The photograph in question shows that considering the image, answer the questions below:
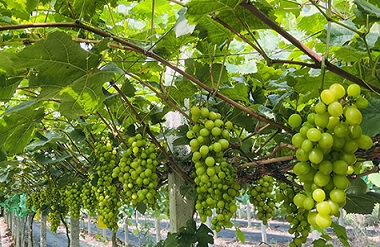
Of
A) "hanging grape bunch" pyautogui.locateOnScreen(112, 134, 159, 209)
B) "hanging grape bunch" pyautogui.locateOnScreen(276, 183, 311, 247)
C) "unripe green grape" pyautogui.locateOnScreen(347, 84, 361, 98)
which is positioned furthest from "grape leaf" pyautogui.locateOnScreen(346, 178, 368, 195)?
"unripe green grape" pyautogui.locateOnScreen(347, 84, 361, 98)

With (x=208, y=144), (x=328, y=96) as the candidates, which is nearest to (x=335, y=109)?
(x=328, y=96)

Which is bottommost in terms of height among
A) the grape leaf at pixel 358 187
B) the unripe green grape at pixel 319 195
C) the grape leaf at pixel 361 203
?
the grape leaf at pixel 361 203

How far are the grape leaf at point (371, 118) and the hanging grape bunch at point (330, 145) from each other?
0.12 m

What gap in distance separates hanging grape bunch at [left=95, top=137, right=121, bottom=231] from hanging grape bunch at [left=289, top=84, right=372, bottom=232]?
5.96 feet

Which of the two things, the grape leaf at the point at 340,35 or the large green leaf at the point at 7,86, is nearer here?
the grape leaf at the point at 340,35

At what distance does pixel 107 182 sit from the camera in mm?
2412

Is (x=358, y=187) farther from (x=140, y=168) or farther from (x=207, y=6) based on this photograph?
(x=207, y=6)

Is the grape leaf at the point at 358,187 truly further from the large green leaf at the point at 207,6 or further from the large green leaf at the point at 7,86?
the large green leaf at the point at 7,86

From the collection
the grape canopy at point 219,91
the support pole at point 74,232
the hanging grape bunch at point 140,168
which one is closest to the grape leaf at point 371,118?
the grape canopy at point 219,91

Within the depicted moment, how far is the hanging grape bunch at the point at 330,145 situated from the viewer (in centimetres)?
71

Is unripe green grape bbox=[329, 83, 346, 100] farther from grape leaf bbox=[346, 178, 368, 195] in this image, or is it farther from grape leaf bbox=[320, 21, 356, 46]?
grape leaf bbox=[346, 178, 368, 195]

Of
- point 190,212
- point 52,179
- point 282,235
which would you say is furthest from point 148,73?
point 282,235

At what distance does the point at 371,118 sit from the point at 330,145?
0.85 ft

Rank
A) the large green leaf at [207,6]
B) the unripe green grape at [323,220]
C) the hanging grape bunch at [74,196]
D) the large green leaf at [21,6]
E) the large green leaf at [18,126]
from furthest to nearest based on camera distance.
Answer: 1. the hanging grape bunch at [74,196]
2. the large green leaf at [18,126]
3. the large green leaf at [21,6]
4. the large green leaf at [207,6]
5. the unripe green grape at [323,220]
